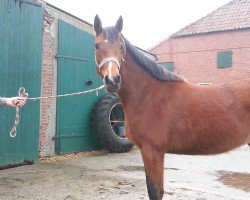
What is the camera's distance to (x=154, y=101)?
374 cm

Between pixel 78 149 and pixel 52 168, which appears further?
pixel 78 149

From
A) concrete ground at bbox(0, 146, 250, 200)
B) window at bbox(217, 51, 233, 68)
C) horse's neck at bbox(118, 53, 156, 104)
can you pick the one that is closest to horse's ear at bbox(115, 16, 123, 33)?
horse's neck at bbox(118, 53, 156, 104)

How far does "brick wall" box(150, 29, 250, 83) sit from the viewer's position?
23.0 meters

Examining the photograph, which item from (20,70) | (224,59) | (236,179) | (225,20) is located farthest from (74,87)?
(225,20)

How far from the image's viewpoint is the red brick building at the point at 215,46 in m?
22.9

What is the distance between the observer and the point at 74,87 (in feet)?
27.1

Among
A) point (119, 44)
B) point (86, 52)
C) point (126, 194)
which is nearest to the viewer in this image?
point (119, 44)

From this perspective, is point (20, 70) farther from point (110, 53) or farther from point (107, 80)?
point (107, 80)

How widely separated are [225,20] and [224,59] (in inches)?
103

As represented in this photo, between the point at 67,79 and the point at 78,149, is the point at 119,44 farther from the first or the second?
the point at 78,149

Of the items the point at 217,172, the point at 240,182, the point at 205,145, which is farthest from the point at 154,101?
the point at 217,172

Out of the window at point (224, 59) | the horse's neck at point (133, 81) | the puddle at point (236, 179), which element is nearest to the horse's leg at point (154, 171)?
the horse's neck at point (133, 81)

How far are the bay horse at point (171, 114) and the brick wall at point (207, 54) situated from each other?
19.2 m

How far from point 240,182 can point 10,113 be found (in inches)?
169
